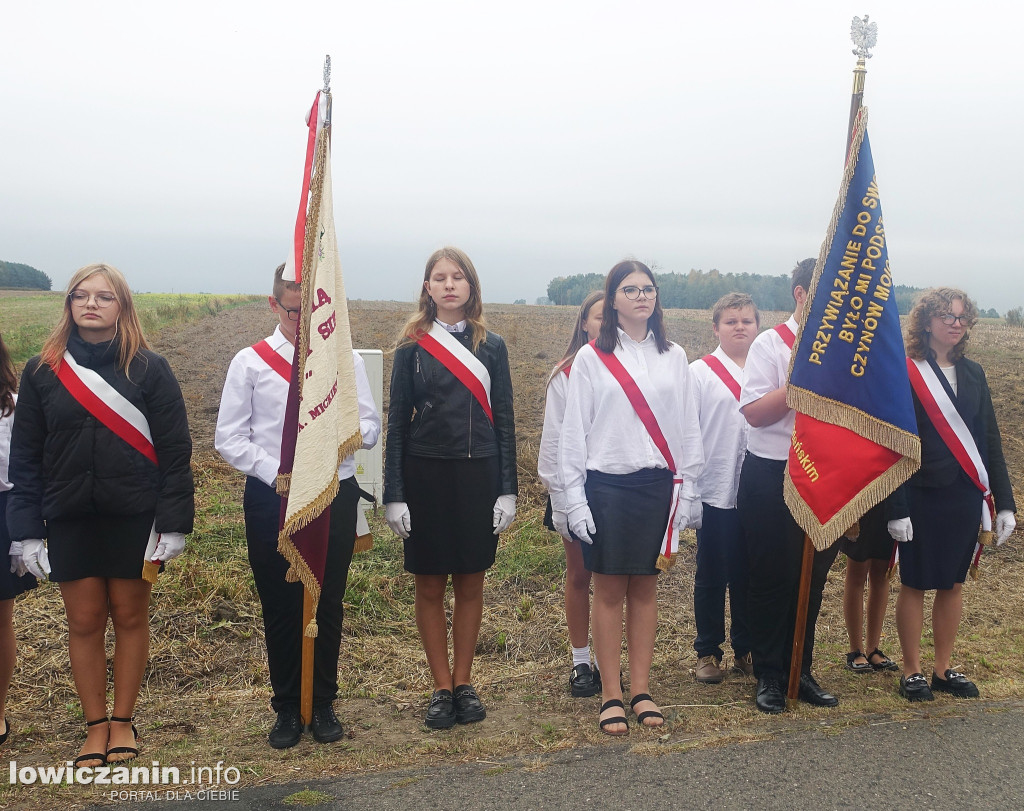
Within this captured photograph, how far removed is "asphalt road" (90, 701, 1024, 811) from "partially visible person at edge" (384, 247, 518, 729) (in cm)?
72

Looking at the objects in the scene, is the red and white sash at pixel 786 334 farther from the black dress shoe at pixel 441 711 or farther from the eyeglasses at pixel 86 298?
the eyeglasses at pixel 86 298

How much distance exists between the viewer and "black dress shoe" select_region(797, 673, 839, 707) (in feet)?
14.2

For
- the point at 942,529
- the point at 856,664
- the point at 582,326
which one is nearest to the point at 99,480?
the point at 582,326

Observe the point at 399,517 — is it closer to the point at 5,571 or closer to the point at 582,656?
the point at 582,656

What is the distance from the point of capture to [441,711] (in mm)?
4211

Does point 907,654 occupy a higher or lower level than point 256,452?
lower

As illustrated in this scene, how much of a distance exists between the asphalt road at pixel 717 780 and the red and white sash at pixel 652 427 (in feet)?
3.07

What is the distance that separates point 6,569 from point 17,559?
0.11 meters

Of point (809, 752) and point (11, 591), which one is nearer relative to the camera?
point (809, 752)

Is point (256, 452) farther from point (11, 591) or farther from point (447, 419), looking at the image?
point (11, 591)

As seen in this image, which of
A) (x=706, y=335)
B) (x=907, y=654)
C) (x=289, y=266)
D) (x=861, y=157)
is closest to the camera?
(x=289, y=266)

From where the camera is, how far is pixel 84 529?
146 inches

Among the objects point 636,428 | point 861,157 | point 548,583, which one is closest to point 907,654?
point 636,428

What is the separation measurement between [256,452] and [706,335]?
65.9ft
